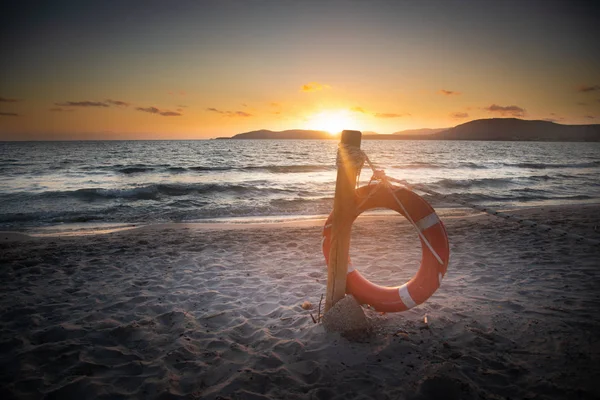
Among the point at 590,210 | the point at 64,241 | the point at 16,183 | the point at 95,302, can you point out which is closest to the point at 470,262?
the point at 95,302

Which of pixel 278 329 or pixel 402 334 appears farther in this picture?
pixel 278 329

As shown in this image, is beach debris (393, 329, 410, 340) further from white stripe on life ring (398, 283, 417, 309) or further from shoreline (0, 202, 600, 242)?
shoreline (0, 202, 600, 242)

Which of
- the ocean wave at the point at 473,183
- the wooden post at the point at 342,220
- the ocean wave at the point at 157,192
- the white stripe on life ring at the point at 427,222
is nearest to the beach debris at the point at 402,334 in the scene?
the wooden post at the point at 342,220

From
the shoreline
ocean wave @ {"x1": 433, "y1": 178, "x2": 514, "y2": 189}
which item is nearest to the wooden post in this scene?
the shoreline

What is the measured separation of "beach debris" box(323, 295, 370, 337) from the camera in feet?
10.7

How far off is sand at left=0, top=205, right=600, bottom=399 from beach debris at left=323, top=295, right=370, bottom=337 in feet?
0.34

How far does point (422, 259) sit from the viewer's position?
3295 millimetres

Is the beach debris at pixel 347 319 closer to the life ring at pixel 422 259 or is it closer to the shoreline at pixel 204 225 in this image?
the life ring at pixel 422 259

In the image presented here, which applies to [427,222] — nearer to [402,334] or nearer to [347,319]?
[402,334]

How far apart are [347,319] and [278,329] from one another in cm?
82

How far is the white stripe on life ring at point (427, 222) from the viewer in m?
3.25

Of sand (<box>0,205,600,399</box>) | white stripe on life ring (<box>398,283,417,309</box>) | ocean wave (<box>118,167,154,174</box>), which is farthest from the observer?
ocean wave (<box>118,167,154,174</box>)

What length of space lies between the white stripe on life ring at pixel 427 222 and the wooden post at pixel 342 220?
73 centimetres

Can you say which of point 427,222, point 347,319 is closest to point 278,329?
point 347,319
